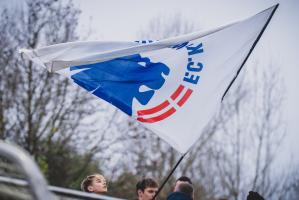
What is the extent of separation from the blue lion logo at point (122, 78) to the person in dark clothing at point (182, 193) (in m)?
1.13

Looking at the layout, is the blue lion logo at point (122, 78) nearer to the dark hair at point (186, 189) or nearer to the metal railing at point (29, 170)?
the dark hair at point (186, 189)

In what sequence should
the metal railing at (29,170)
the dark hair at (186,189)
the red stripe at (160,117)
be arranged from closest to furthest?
1. the metal railing at (29,170)
2. the dark hair at (186,189)
3. the red stripe at (160,117)

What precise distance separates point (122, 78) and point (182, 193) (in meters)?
1.65

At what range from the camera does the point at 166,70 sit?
4840 millimetres

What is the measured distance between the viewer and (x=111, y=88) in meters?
4.75

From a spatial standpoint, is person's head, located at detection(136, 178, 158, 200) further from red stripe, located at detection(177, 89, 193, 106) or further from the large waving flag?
red stripe, located at detection(177, 89, 193, 106)

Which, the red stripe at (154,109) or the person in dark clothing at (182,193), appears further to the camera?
the red stripe at (154,109)

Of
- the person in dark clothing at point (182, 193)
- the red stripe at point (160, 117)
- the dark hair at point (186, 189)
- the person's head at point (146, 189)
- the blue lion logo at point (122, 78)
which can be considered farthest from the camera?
the person's head at point (146, 189)

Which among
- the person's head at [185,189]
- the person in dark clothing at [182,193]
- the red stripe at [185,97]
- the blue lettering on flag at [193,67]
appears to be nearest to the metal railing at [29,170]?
the person in dark clothing at [182,193]

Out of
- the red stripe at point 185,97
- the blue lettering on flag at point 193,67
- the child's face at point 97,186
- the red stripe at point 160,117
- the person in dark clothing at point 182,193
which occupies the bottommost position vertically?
the child's face at point 97,186

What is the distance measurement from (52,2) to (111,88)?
12445 millimetres

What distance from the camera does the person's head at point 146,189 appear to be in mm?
4891

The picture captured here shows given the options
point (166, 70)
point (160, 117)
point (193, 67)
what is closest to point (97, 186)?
point (160, 117)

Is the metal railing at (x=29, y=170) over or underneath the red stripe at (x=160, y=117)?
over
